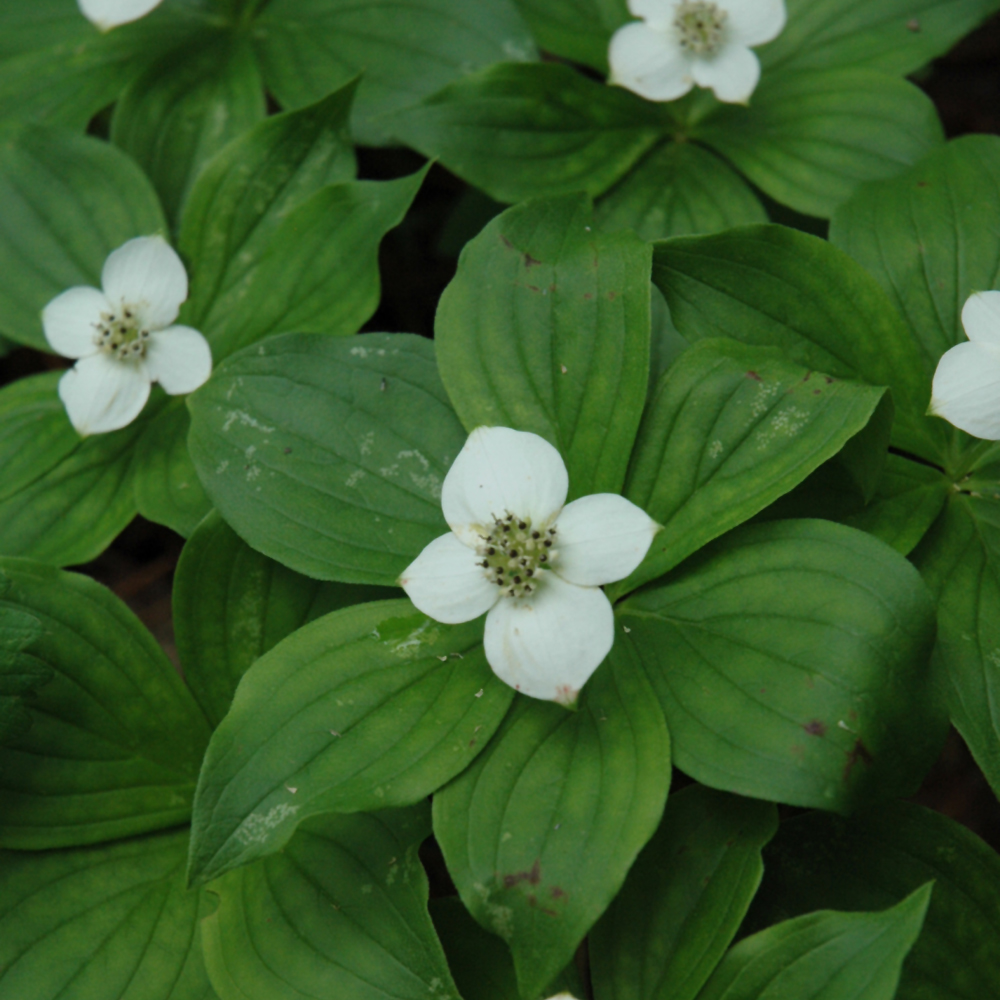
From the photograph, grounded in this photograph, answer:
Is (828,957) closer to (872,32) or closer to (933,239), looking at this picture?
(933,239)

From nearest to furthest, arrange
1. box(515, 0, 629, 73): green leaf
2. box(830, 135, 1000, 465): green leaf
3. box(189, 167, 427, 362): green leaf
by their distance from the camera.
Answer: box(830, 135, 1000, 465): green leaf < box(189, 167, 427, 362): green leaf < box(515, 0, 629, 73): green leaf

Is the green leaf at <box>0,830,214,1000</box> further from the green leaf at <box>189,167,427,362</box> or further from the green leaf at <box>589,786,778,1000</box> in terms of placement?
the green leaf at <box>189,167,427,362</box>

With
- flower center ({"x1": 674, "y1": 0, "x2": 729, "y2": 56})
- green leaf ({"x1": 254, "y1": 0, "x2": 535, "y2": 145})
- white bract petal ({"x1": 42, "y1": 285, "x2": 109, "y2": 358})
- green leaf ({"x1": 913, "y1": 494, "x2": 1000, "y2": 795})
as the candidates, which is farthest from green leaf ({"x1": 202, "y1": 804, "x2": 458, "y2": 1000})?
flower center ({"x1": 674, "y1": 0, "x2": 729, "y2": 56})

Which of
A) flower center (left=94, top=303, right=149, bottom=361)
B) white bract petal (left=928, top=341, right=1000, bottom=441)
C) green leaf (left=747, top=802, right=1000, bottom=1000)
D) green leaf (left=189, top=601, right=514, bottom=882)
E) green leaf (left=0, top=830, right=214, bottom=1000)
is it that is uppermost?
white bract petal (left=928, top=341, right=1000, bottom=441)

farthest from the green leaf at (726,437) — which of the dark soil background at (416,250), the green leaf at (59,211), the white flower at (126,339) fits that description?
the green leaf at (59,211)

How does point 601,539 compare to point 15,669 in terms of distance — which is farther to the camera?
point 15,669

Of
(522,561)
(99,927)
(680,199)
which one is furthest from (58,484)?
(680,199)

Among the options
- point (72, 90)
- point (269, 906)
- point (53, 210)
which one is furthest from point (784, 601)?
point (72, 90)
